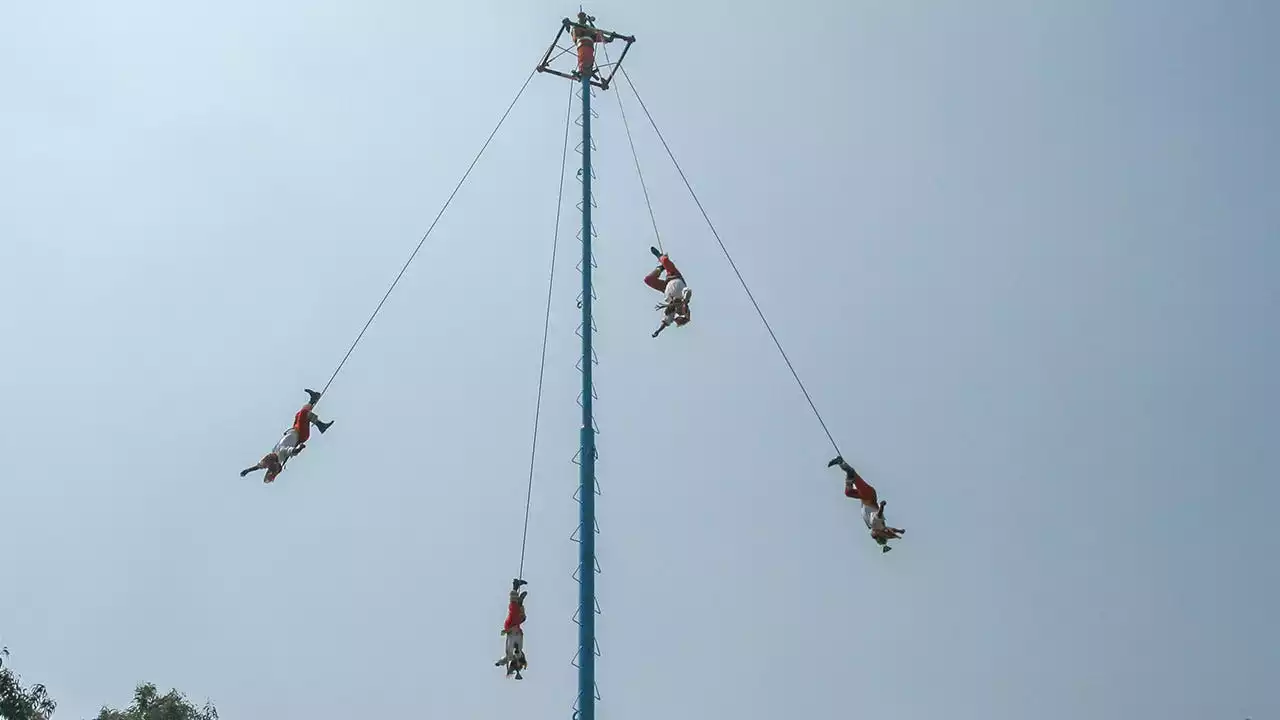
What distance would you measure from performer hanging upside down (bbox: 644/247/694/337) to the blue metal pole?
1.69 m

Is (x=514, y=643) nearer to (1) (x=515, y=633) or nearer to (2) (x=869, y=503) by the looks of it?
(1) (x=515, y=633)

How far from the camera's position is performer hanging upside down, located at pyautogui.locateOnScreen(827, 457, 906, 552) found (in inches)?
581

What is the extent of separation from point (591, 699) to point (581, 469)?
2.86 metres

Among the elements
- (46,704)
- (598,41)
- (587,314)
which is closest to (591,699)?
(587,314)

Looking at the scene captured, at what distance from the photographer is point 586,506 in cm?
1242

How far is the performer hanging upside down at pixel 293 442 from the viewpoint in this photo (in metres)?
14.0

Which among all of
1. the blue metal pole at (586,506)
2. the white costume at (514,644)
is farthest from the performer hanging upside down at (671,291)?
the white costume at (514,644)

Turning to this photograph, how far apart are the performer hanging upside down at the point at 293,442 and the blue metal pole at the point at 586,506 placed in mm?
4040

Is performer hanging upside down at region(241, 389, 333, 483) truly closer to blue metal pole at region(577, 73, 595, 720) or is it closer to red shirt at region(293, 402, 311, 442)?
red shirt at region(293, 402, 311, 442)

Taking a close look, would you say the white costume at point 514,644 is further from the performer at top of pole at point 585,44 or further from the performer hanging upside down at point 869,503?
the performer at top of pole at point 585,44

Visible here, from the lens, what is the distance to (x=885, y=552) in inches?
569

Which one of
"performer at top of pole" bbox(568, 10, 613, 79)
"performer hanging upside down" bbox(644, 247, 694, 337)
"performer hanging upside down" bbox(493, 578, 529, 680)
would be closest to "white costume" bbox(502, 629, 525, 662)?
"performer hanging upside down" bbox(493, 578, 529, 680)

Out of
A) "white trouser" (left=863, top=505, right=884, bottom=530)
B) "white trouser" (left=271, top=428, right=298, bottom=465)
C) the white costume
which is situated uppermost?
"white trouser" (left=271, top=428, right=298, bottom=465)

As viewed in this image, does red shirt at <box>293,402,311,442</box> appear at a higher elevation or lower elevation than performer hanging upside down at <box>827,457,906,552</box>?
higher
